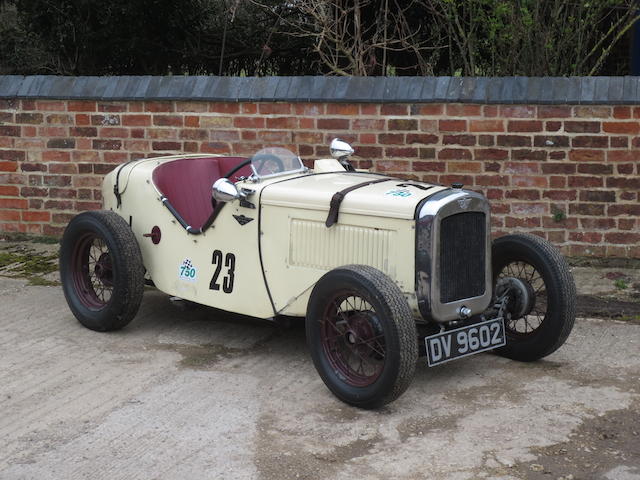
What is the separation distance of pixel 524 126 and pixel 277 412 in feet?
12.8

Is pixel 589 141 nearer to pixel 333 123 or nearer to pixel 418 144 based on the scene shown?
pixel 418 144

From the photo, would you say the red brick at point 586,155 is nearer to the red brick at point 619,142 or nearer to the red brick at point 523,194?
the red brick at point 619,142

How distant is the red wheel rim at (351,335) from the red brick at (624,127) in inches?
136

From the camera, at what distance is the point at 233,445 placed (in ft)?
15.2

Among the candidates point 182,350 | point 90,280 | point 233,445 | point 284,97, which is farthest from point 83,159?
point 233,445

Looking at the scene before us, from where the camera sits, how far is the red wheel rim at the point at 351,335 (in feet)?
16.8

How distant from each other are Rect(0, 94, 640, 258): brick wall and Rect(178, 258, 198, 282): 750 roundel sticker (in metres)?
2.46

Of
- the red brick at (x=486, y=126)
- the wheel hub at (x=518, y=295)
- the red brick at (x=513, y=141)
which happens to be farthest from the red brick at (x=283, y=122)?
the wheel hub at (x=518, y=295)

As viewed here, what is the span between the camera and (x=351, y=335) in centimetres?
523

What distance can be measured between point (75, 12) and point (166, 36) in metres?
1.12

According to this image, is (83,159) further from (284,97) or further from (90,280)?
(90,280)

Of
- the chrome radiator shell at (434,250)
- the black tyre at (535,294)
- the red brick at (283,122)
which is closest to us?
the chrome radiator shell at (434,250)

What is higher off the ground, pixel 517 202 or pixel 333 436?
pixel 517 202

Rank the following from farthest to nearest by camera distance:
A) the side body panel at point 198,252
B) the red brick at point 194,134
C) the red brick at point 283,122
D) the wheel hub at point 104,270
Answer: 1. the red brick at point 194,134
2. the red brick at point 283,122
3. the wheel hub at point 104,270
4. the side body panel at point 198,252
